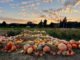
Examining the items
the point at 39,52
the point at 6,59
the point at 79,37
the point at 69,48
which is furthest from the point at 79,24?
the point at 6,59

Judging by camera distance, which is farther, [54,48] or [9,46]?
[9,46]

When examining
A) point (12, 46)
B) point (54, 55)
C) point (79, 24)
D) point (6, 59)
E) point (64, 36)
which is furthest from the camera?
point (79, 24)

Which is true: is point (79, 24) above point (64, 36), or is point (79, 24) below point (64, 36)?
above

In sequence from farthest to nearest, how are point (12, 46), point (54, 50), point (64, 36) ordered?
point (64, 36) < point (12, 46) < point (54, 50)

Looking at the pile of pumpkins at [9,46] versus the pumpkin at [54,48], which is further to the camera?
the pile of pumpkins at [9,46]

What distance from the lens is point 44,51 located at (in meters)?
5.22

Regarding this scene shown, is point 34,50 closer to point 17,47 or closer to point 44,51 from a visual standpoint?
point 44,51

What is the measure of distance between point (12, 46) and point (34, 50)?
1281 mm

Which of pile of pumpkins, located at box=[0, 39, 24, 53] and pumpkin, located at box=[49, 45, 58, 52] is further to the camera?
pile of pumpkins, located at box=[0, 39, 24, 53]

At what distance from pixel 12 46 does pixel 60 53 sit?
2407mm

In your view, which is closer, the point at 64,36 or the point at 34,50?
the point at 34,50

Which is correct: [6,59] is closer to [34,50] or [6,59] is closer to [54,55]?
[34,50]

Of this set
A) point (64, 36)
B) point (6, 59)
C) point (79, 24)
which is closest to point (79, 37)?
point (64, 36)

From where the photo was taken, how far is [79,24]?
15711 millimetres
